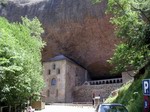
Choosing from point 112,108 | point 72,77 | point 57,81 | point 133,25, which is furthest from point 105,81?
point 112,108

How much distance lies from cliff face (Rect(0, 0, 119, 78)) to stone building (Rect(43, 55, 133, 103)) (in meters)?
2.47

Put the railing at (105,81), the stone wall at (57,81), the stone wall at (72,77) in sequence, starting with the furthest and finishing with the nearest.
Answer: the stone wall at (72,77), the stone wall at (57,81), the railing at (105,81)

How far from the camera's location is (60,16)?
5519 centimetres

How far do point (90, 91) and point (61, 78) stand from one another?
6682 mm

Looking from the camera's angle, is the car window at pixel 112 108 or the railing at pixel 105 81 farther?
the railing at pixel 105 81

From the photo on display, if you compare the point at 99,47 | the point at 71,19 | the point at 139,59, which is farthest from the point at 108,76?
the point at 139,59

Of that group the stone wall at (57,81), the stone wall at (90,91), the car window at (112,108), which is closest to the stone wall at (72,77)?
the stone wall at (57,81)

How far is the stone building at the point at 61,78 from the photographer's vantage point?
180 feet

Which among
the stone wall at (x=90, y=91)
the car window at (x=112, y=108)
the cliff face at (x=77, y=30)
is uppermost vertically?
the cliff face at (x=77, y=30)

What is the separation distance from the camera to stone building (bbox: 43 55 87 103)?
55.0m

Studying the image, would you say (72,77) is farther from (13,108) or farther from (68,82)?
(13,108)

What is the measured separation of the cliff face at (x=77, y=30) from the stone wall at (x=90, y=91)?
5794 millimetres

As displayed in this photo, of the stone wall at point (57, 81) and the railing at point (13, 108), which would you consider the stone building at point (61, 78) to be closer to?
the stone wall at point (57, 81)

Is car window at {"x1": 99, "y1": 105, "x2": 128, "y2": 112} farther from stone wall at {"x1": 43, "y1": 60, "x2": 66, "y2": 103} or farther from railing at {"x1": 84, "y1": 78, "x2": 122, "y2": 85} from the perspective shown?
stone wall at {"x1": 43, "y1": 60, "x2": 66, "y2": 103}
